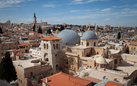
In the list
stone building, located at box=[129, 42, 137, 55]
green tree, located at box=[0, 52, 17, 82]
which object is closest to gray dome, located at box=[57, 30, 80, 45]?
green tree, located at box=[0, 52, 17, 82]

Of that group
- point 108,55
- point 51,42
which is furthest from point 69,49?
point 108,55

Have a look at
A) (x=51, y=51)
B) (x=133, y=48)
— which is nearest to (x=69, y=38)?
(x=51, y=51)

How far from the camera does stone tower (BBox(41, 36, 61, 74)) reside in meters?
21.8

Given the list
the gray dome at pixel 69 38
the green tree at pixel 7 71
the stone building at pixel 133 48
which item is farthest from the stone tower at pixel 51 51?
the stone building at pixel 133 48

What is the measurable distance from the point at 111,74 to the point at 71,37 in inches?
509

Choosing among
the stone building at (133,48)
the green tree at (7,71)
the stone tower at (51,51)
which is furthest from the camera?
the stone building at (133,48)

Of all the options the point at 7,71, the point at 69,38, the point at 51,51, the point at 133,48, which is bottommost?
the point at 7,71

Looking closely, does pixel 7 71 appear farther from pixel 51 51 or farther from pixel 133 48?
pixel 133 48

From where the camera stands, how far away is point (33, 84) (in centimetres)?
1712

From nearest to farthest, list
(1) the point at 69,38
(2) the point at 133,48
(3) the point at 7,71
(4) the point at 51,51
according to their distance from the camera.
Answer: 1. (3) the point at 7,71
2. (4) the point at 51,51
3. (1) the point at 69,38
4. (2) the point at 133,48

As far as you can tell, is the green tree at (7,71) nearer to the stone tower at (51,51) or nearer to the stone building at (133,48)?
the stone tower at (51,51)

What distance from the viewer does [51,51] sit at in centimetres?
2173

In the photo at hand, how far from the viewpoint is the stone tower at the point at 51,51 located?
71.4ft

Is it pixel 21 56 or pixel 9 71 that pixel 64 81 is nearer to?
pixel 9 71
